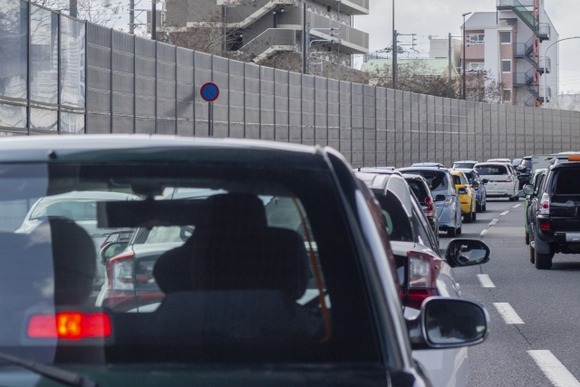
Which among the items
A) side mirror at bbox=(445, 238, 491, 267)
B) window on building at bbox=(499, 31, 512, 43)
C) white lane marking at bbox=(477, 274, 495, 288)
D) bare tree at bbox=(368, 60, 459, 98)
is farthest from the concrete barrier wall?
window on building at bbox=(499, 31, 512, 43)

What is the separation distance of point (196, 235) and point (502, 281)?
585 inches

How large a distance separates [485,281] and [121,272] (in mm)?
14613

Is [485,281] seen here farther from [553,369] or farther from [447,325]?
[447,325]

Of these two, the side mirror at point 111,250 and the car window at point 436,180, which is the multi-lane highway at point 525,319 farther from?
the side mirror at point 111,250

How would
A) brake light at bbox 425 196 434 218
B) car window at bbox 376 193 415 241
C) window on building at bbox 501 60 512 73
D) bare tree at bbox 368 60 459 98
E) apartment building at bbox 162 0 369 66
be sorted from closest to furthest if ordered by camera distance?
car window at bbox 376 193 415 241
brake light at bbox 425 196 434 218
apartment building at bbox 162 0 369 66
bare tree at bbox 368 60 459 98
window on building at bbox 501 60 512 73

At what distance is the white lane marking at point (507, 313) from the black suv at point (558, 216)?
515 cm

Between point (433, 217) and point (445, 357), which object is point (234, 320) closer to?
point (445, 357)

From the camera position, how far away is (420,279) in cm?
756

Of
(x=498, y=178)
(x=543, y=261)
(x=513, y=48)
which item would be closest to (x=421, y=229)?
(x=543, y=261)

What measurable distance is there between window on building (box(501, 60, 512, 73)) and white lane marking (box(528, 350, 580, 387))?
12659 cm

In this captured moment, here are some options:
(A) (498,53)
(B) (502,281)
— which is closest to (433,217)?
(B) (502,281)

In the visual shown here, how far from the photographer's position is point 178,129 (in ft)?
113

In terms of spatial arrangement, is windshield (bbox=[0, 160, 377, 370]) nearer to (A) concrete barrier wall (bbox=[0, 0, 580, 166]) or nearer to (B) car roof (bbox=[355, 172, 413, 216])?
(B) car roof (bbox=[355, 172, 413, 216])

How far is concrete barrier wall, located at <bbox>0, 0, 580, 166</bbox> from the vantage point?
24375 mm
